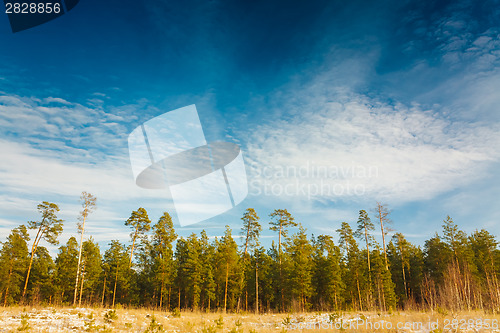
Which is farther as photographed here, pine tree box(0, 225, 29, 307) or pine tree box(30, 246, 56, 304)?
pine tree box(30, 246, 56, 304)

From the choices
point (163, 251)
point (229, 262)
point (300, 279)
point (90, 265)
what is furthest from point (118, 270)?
point (300, 279)

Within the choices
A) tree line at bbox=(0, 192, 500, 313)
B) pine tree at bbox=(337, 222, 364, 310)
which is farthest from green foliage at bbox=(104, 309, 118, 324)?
pine tree at bbox=(337, 222, 364, 310)

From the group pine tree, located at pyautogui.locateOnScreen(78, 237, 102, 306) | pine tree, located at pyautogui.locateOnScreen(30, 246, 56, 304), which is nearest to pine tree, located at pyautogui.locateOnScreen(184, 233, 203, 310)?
pine tree, located at pyautogui.locateOnScreen(78, 237, 102, 306)

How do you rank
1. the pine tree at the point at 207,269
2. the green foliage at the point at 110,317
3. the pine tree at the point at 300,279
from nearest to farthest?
the green foliage at the point at 110,317, the pine tree at the point at 300,279, the pine tree at the point at 207,269

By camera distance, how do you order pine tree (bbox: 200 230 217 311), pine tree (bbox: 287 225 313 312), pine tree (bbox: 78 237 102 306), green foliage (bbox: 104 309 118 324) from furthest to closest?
1. pine tree (bbox: 78 237 102 306)
2. pine tree (bbox: 200 230 217 311)
3. pine tree (bbox: 287 225 313 312)
4. green foliage (bbox: 104 309 118 324)

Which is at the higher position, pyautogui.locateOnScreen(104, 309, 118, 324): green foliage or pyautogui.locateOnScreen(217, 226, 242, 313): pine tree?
pyautogui.locateOnScreen(217, 226, 242, 313): pine tree

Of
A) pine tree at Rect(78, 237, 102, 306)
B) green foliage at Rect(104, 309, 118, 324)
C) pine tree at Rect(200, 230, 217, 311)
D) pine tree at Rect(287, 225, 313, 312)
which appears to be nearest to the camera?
green foliage at Rect(104, 309, 118, 324)

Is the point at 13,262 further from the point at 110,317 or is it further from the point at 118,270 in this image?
the point at 110,317

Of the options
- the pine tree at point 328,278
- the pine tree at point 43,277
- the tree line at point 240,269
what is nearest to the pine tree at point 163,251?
the tree line at point 240,269

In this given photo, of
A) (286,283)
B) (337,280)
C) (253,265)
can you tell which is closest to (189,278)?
(253,265)

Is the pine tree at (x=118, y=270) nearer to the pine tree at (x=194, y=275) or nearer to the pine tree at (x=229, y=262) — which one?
the pine tree at (x=194, y=275)

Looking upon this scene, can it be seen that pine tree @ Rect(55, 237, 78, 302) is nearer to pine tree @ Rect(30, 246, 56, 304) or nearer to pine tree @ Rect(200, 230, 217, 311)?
pine tree @ Rect(30, 246, 56, 304)

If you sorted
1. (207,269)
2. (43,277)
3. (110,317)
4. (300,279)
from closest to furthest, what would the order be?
1. (110,317)
2. (300,279)
3. (207,269)
4. (43,277)

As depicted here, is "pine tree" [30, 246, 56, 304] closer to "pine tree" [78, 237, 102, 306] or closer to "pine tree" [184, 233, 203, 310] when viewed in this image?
"pine tree" [78, 237, 102, 306]
